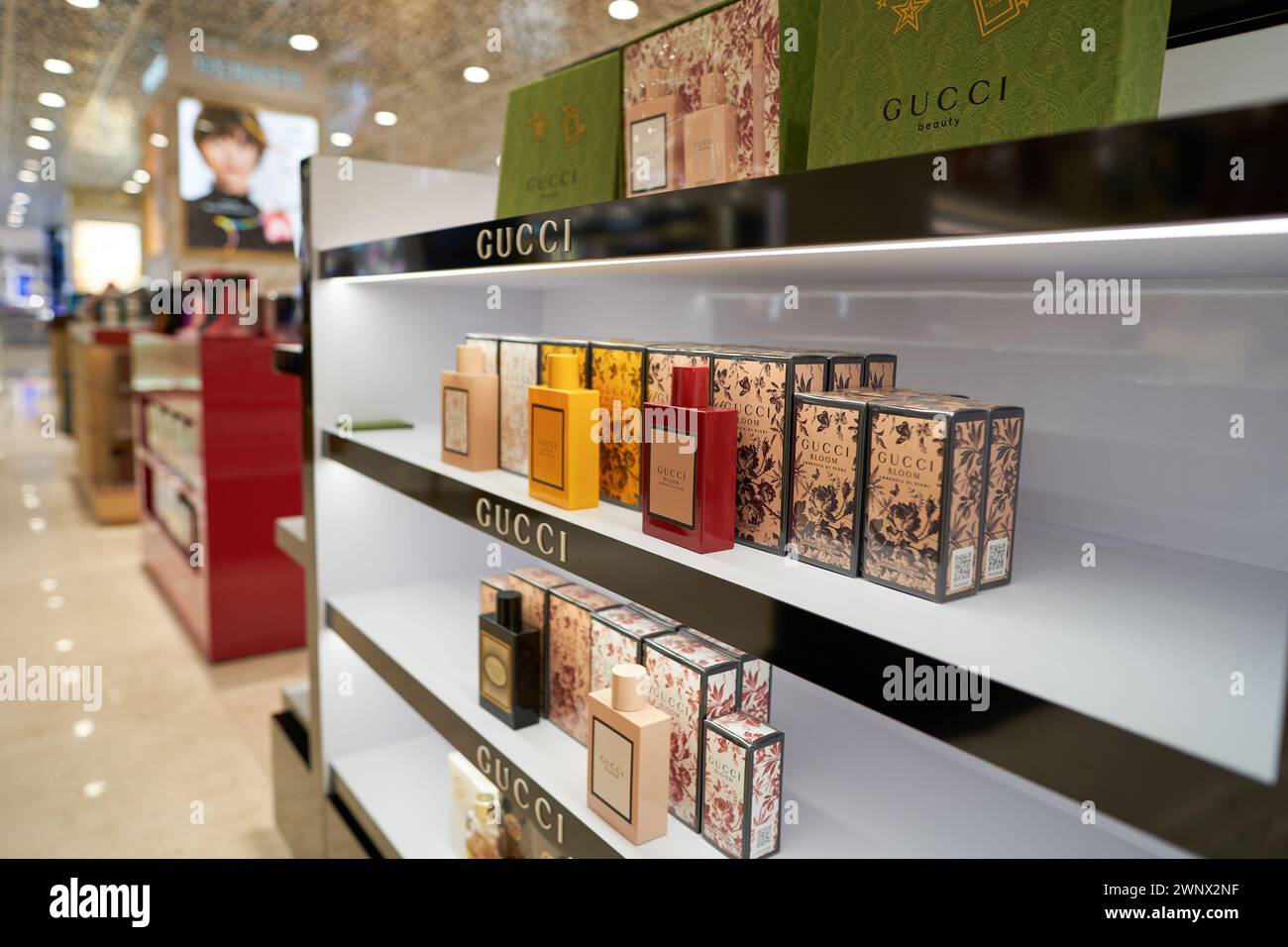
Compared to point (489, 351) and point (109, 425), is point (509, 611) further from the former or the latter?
point (109, 425)

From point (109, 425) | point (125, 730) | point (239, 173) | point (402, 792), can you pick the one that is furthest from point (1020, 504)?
point (109, 425)

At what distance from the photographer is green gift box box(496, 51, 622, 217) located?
1283mm

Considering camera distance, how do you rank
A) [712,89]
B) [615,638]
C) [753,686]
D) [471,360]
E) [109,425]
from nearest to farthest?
[712,89] < [753,686] < [615,638] < [471,360] < [109,425]

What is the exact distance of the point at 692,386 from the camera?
1.04m

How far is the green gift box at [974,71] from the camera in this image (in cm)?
67

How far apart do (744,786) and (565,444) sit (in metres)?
0.52

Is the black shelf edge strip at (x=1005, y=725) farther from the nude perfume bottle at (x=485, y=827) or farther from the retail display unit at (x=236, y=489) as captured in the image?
the retail display unit at (x=236, y=489)

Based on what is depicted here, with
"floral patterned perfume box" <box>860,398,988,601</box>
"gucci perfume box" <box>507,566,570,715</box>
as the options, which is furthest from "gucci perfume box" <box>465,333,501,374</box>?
"floral patterned perfume box" <box>860,398,988,601</box>

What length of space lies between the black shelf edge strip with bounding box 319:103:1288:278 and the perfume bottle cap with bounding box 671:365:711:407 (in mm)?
161

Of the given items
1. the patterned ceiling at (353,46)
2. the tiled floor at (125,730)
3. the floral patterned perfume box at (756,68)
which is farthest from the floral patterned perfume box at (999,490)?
the patterned ceiling at (353,46)

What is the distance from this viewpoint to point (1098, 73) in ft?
2.19

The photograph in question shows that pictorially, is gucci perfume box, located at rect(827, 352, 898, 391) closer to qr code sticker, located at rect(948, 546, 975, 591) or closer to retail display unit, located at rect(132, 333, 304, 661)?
qr code sticker, located at rect(948, 546, 975, 591)
